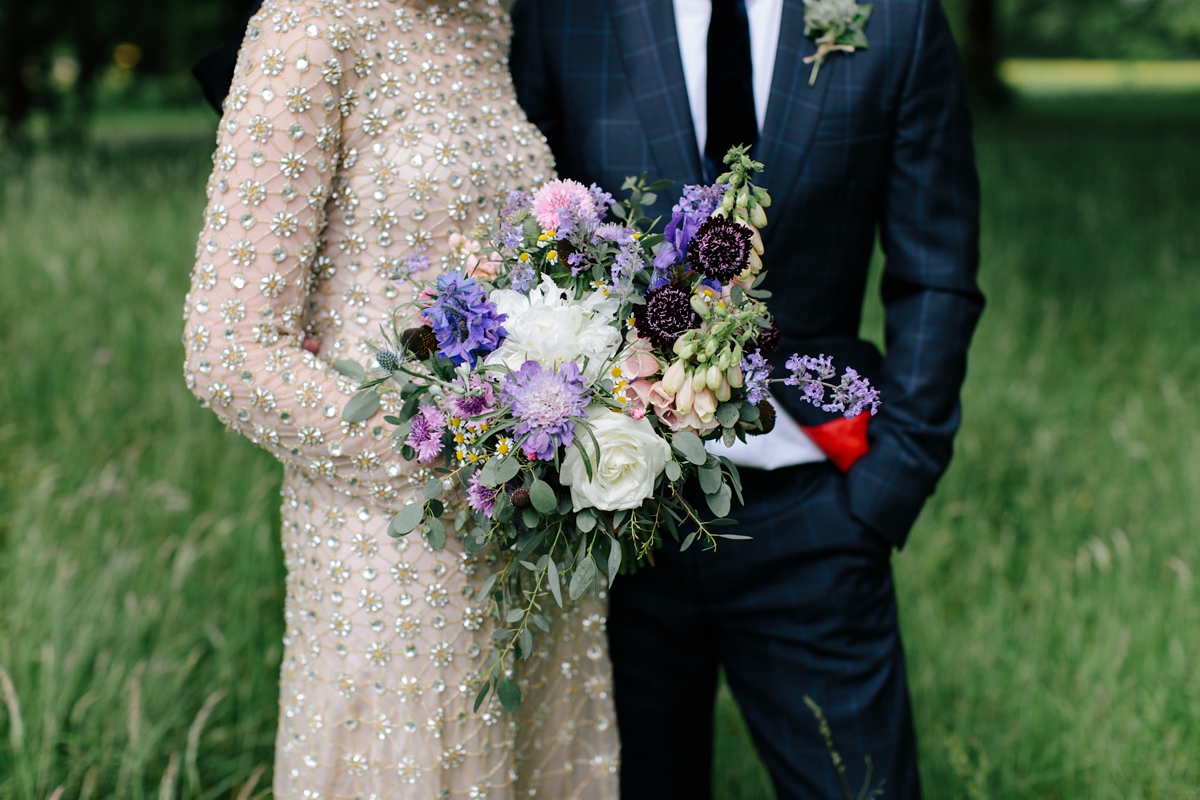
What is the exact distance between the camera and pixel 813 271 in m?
2.02

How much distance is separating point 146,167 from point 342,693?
737 centimetres

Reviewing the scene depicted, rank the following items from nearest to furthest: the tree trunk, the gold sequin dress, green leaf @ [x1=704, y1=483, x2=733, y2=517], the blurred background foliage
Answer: green leaf @ [x1=704, y1=483, x2=733, y2=517]
the gold sequin dress
the blurred background foliage
the tree trunk

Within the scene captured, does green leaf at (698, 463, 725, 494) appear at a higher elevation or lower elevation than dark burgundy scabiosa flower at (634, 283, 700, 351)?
lower

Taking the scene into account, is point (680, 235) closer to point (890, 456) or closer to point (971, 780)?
point (890, 456)

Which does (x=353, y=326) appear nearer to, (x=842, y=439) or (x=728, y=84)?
(x=728, y=84)

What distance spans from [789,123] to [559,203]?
78 cm

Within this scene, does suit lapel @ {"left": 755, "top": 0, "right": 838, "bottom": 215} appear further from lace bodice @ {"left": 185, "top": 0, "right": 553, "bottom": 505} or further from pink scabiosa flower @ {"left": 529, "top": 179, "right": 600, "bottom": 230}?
pink scabiosa flower @ {"left": 529, "top": 179, "right": 600, "bottom": 230}

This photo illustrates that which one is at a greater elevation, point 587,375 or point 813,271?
point 587,375

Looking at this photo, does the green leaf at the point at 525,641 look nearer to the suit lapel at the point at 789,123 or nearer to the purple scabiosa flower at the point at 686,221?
the purple scabiosa flower at the point at 686,221

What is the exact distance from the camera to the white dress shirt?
2008 mm

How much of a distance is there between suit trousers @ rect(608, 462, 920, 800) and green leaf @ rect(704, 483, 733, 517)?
0.73m

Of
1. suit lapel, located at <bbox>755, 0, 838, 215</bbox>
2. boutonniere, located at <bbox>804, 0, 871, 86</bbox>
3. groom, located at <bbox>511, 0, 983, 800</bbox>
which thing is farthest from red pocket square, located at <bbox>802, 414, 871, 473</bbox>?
boutonniere, located at <bbox>804, 0, 871, 86</bbox>

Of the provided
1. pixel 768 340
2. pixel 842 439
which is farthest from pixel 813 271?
pixel 768 340

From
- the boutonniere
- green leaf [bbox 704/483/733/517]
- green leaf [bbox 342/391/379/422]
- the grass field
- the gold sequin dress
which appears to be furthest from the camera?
the grass field
